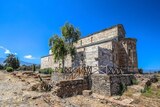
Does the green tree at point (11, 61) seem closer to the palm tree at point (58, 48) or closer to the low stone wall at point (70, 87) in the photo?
the palm tree at point (58, 48)

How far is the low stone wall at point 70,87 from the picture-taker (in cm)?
1493

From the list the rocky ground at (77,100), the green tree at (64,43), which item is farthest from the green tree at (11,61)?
the rocky ground at (77,100)

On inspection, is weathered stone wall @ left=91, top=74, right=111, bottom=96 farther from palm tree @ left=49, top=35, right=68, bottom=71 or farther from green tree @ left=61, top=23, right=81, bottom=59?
green tree @ left=61, top=23, right=81, bottom=59

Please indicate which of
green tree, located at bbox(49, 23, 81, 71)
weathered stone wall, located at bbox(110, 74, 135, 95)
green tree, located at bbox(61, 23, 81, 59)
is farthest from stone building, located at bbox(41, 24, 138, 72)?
weathered stone wall, located at bbox(110, 74, 135, 95)

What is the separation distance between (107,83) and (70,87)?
4.08 meters

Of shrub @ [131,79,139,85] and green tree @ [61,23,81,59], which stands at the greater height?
green tree @ [61,23,81,59]

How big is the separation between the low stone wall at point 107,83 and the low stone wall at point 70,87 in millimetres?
1264

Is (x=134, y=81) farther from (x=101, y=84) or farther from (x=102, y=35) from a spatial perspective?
(x=102, y=35)

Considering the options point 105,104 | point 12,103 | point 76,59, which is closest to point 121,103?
point 105,104

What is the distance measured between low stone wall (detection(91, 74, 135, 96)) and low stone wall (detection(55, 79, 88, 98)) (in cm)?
126

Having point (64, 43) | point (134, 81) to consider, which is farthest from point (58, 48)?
point (134, 81)

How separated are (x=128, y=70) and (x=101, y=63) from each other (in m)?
5.60

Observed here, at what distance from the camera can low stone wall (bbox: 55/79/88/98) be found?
14.9 m

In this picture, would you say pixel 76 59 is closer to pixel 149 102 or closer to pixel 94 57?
pixel 94 57
